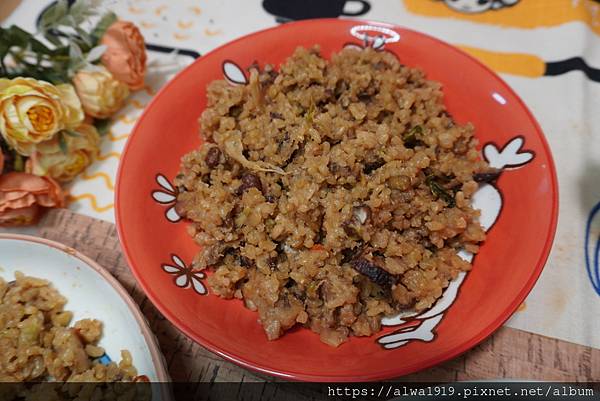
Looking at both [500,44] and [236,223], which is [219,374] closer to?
[236,223]

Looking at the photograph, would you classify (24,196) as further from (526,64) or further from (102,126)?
(526,64)

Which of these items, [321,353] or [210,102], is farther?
[210,102]

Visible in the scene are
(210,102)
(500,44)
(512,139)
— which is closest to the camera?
(512,139)

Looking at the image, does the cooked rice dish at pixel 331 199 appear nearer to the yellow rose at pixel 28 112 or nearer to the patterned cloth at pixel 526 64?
the patterned cloth at pixel 526 64

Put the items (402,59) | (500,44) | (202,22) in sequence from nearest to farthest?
1. (402,59)
2. (500,44)
3. (202,22)

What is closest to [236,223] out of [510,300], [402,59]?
[510,300]

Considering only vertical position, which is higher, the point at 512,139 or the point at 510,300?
the point at 512,139

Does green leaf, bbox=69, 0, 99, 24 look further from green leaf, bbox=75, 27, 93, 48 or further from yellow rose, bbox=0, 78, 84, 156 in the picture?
yellow rose, bbox=0, 78, 84, 156
